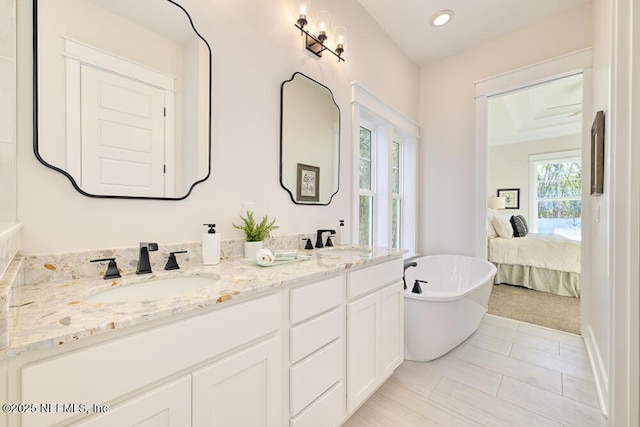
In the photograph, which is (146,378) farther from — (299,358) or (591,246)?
(591,246)

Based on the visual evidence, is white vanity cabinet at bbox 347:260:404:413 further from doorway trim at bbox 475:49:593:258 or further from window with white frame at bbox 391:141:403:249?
doorway trim at bbox 475:49:593:258

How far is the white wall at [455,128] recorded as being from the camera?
2740 mm

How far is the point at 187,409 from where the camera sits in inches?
28.9

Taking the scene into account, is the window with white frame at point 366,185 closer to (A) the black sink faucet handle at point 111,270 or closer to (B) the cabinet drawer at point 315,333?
(B) the cabinet drawer at point 315,333

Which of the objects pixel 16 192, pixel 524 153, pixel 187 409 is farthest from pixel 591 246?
pixel 524 153

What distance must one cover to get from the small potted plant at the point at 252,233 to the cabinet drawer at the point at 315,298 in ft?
1.40

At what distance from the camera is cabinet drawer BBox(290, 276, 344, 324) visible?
1.06 m

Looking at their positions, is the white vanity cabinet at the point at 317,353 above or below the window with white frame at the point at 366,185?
below

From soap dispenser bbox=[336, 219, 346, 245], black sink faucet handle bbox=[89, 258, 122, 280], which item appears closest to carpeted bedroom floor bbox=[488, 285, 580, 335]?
soap dispenser bbox=[336, 219, 346, 245]

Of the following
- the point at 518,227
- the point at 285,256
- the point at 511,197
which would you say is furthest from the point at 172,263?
the point at 511,197

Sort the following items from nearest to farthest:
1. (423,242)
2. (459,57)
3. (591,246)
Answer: (591,246), (459,57), (423,242)

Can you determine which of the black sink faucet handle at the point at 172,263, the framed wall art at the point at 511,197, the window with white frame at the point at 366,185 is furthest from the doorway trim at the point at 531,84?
the framed wall art at the point at 511,197

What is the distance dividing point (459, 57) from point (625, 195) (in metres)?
2.61

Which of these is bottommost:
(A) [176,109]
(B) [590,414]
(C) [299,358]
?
(B) [590,414]
